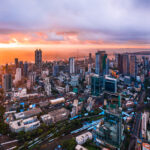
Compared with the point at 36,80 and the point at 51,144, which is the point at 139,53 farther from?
the point at 51,144

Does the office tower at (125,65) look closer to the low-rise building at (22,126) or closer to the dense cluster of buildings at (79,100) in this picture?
the dense cluster of buildings at (79,100)

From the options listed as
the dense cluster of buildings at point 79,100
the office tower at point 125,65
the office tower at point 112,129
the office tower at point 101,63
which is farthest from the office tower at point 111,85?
the office tower at point 125,65

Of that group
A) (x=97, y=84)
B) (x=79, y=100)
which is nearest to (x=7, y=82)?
(x=79, y=100)

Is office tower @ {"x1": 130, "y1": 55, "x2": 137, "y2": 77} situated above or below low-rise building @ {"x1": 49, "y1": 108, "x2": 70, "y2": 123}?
above

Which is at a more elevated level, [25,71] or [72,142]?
[25,71]

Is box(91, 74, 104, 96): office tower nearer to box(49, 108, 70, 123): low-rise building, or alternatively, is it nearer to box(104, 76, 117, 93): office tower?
box(104, 76, 117, 93): office tower

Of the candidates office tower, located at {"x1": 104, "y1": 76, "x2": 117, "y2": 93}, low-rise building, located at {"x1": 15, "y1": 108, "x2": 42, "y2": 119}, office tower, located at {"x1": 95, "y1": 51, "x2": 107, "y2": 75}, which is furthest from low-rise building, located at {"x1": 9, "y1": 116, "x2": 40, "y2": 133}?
office tower, located at {"x1": 95, "y1": 51, "x2": 107, "y2": 75}

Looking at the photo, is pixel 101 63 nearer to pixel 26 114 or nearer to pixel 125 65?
pixel 125 65

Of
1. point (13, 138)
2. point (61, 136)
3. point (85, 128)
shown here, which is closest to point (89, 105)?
point (85, 128)

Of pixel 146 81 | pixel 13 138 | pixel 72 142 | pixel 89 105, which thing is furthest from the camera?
pixel 146 81
